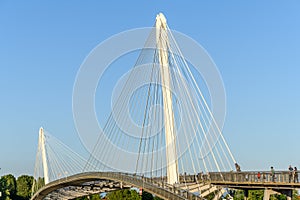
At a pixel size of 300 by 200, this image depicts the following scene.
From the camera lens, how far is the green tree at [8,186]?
4377 inches

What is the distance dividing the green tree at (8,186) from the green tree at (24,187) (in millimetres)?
1171

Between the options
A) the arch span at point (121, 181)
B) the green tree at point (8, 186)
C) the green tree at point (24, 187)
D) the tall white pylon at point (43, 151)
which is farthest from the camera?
the green tree at point (24, 187)

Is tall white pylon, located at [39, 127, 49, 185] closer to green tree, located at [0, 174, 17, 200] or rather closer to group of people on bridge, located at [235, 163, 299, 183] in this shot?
green tree, located at [0, 174, 17, 200]

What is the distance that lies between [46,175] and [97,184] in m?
25.6

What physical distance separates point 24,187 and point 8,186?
402 cm

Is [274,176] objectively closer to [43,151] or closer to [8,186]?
[43,151]

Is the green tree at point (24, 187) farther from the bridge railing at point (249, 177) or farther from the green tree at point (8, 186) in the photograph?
the bridge railing at point (249, 177)

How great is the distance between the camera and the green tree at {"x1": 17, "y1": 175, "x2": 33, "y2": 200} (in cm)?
11801

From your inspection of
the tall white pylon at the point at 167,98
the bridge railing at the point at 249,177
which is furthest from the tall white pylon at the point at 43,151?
the tall white pylon at the point at 167,98

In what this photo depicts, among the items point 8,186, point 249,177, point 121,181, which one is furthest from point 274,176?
point 8,186

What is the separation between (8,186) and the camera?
4626 inches

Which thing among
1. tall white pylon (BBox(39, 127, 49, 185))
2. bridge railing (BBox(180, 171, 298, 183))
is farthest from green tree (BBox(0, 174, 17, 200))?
bridge railing (BBox(180, 171, 298, 183))

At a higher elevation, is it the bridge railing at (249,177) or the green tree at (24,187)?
the green tree at (24,187)

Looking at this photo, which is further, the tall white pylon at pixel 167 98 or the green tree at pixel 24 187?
the green tree at pixel 24 187
